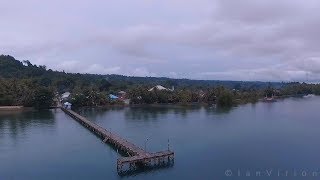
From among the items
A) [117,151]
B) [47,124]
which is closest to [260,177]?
[117,151]

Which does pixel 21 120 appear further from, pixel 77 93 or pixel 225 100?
pixel 225 100

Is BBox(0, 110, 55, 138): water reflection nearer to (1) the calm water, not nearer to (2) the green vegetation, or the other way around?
(1) the calm water

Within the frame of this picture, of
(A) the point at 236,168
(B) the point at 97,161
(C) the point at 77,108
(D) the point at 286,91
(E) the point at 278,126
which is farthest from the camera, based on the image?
(D) the point at 286,91

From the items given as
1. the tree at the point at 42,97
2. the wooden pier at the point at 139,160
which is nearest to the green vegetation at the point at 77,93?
the tree at the point at 42,97

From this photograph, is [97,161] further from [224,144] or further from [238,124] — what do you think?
[238,124]

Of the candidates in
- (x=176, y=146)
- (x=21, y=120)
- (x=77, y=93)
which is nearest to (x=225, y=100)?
(x=77, y=93)

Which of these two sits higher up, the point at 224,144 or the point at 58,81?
the point at 58,81
